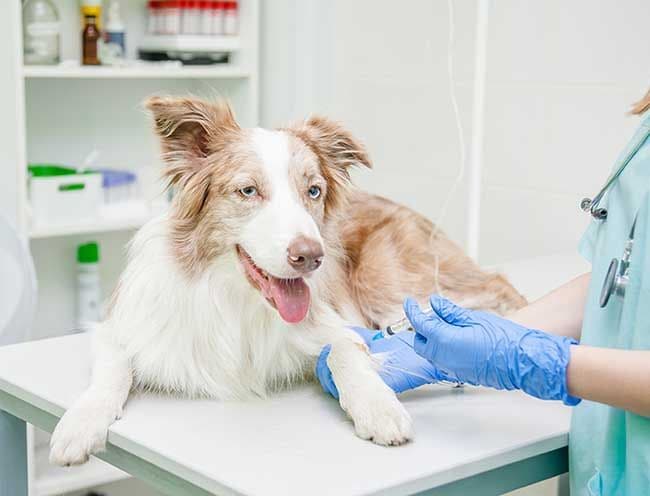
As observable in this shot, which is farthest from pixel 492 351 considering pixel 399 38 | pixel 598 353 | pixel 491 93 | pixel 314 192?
pixel 399 38

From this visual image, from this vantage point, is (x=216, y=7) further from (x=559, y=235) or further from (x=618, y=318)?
(x=618, y=318)

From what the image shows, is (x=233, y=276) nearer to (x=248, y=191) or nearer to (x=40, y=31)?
(x=248, y=191)

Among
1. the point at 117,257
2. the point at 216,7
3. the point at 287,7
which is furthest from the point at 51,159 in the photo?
the point at 287,7

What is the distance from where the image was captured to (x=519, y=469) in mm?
1321

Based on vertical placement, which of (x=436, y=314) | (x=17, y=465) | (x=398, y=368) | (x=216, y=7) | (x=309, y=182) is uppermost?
(x=216, y=7)

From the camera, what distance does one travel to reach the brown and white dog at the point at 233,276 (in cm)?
136

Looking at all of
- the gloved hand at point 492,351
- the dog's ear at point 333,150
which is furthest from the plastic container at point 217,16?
the gloved hand at point 492,351

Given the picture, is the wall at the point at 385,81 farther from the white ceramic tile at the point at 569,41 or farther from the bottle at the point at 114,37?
the bottle at the point at 114,37

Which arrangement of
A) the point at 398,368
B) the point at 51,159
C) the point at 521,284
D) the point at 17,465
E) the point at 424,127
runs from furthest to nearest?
the point at 51,159
the point at 424,127
the point at 521,284
the point at 17,465
the point at 398,368

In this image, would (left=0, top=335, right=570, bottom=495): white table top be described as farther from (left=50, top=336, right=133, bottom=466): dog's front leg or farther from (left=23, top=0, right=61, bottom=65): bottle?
(left=23, top=0, right=61, bottom=65): bottle

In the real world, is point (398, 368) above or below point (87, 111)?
below

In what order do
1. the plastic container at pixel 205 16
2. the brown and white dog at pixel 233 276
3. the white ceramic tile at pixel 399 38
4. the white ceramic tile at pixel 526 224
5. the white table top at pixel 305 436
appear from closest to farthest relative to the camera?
the white table top at pixel 305 436
the brown and white dog at pixel 233 276
the white ceramic tile at pixel 526 224
the white ceramic tile at pixel 399 38
the plastic container at pixel 205 16

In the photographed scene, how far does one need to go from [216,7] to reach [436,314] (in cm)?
195

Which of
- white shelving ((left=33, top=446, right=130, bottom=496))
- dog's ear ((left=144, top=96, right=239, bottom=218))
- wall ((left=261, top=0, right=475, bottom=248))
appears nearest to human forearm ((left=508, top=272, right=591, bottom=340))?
dog's ear ((left=144, top=96, right=239, bottom=218))
